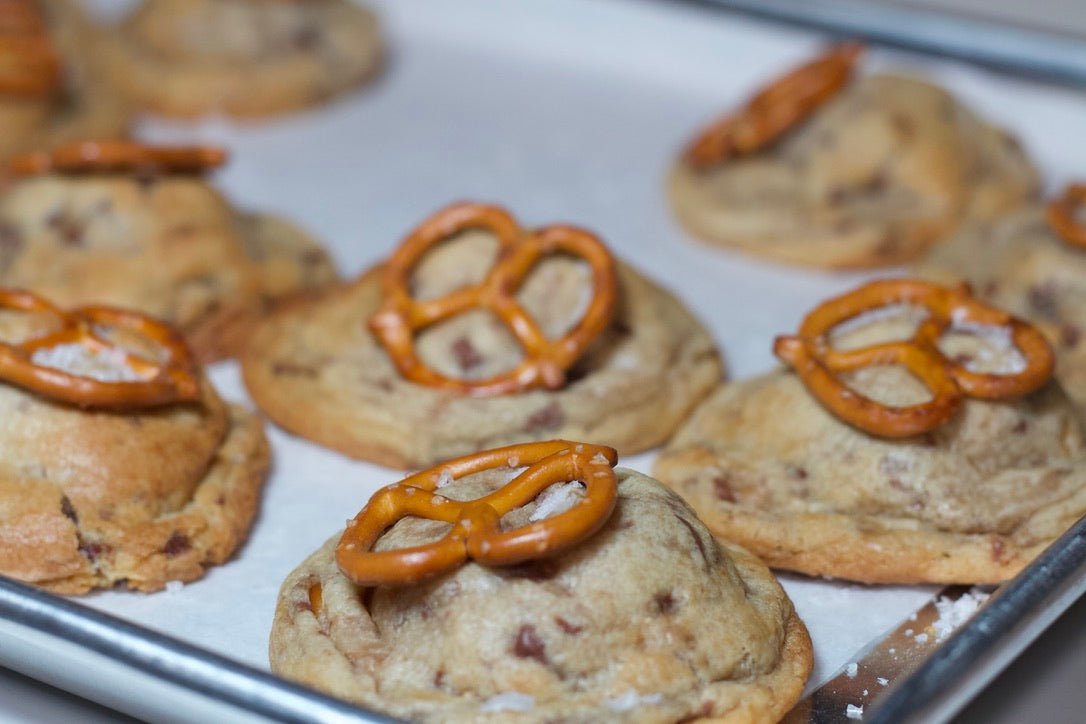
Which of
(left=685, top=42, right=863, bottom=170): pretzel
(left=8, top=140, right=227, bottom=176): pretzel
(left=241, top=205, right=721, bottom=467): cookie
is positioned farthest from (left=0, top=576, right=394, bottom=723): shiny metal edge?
(left=685, top=42, right=863, bottom=170): pretzel

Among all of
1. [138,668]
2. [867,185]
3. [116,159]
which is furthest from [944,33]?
[138,668]

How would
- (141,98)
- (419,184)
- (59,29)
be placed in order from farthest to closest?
(59,29) → (141,98) → (419,184)

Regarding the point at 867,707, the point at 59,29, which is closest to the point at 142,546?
the point at 867,707

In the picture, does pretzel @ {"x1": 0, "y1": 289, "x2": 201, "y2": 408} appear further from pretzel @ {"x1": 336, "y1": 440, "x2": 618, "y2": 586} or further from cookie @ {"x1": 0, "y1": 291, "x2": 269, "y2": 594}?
pretzel @ {"x1": 336, "y1": 440, "x2": 618, "y2": 586}

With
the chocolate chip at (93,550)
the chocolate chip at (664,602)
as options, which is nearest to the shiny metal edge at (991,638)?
the chocolate chip at (664,602)

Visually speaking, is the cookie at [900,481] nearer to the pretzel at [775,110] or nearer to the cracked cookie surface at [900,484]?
the cracked cookie surface at [900,484]

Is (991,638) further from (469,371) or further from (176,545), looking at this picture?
(176,545)

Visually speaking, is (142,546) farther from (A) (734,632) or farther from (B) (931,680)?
(B) (931,680)
